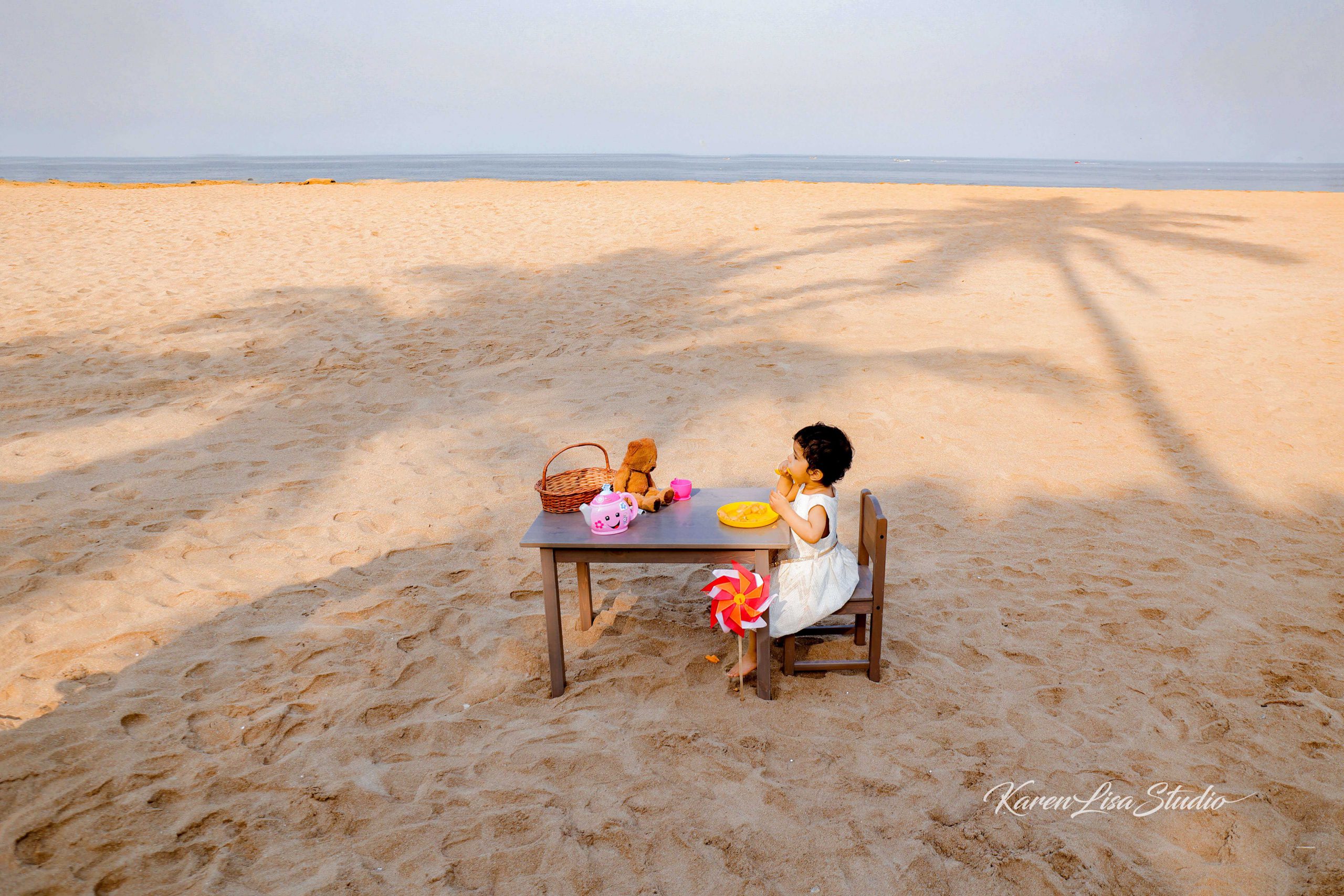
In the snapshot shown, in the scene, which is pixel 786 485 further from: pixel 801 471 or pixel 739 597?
pixel 739 597

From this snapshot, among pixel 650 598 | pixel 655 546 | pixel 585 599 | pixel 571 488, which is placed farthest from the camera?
pixel 650 598

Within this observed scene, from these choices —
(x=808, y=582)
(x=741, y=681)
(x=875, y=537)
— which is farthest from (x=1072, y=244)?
(x=741, y=681)

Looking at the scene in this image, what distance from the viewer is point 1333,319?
817 centimetres

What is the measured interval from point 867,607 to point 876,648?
0.53 ft

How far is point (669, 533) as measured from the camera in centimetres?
299

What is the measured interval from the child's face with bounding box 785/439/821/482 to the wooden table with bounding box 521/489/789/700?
19cm

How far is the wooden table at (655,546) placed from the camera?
9.49ft

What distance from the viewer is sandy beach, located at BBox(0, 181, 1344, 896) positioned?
7.96 feet

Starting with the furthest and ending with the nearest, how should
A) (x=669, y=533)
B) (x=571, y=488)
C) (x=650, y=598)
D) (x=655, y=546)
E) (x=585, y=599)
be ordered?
(x=650, y=598)
(x=585, y=599)
(x=571, y=488)
(x=669, y=533)
(x=655, y=546)

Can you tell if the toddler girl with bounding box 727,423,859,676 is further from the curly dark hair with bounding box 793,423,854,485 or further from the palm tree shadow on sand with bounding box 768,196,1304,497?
the palm tree shadow on sand with bounding box 768,196,1304,497

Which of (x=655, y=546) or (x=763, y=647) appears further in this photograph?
(x=763, y=647)

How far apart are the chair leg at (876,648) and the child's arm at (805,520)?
359 millimetres

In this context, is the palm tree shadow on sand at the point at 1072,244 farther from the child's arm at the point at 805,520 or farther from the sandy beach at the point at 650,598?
the child's arm at the point at 805,520

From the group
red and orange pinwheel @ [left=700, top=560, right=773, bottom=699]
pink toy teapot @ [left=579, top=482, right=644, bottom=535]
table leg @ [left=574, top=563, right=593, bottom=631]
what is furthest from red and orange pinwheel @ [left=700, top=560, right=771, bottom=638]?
table leg @ [left=574, top=563, right=593, bottom=631]
